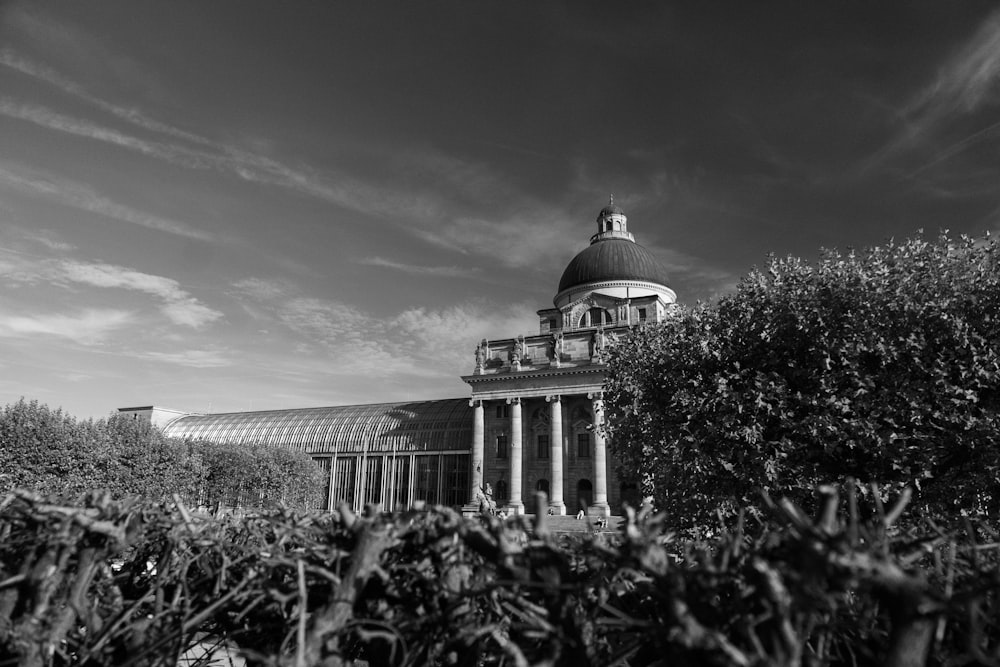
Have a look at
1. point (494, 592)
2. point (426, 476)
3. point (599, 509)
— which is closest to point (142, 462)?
point (426, 476)

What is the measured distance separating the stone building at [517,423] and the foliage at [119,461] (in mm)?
11906

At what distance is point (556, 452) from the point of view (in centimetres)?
6150

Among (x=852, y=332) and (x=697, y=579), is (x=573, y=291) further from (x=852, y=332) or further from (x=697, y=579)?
(x=697, y=579)

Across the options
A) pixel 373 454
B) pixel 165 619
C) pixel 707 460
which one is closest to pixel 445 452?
pixel 373 454

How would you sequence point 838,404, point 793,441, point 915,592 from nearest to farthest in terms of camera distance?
1. point 915,592
2. point 838,404
3. point 793,441

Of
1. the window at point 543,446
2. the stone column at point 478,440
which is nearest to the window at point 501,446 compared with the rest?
the stone column at point 478,440

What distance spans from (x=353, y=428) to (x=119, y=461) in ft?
130

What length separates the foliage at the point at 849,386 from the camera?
15.7m

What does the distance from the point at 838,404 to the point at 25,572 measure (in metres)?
16.1

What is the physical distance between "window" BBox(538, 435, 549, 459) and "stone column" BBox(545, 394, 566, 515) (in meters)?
2.06

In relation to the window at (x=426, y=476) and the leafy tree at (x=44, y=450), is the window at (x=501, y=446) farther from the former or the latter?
the leafy tree at (x=44, y=450)

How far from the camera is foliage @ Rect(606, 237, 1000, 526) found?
15.7 meters

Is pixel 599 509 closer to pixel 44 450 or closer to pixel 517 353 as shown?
pixel 517 353

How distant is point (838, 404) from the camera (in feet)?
51.5
